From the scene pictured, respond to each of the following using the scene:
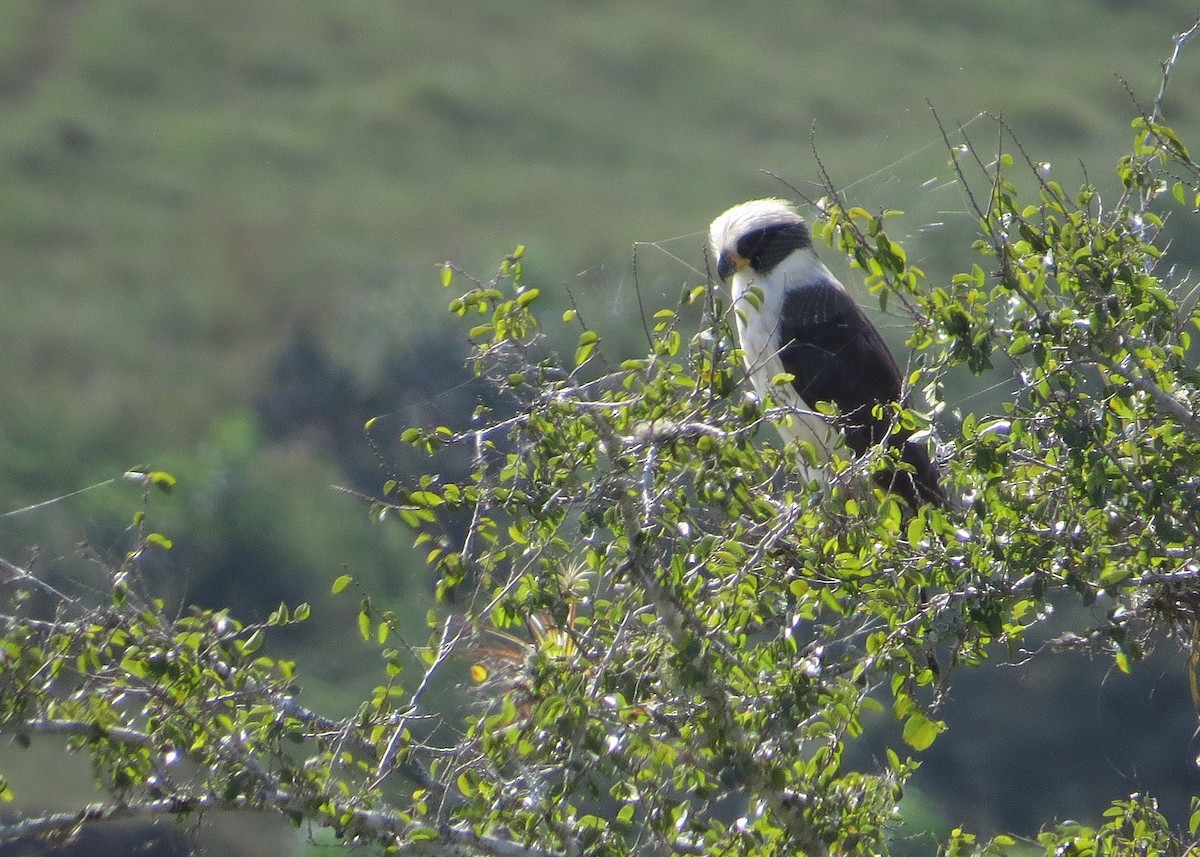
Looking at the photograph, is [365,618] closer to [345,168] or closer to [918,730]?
[918,730]

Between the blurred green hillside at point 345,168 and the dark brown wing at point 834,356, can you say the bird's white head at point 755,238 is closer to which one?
the dark brown wing at point 834,356

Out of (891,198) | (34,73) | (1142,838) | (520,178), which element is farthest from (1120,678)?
(34,73)

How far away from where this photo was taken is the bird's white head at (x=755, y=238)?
4.91 metres

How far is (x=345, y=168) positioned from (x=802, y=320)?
39.5 feet

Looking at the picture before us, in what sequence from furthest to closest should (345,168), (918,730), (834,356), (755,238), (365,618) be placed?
(345,168) → (755,238) → (834,356) → (365,618) → (918,730)

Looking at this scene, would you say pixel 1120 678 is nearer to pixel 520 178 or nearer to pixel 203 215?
pixel 520 178

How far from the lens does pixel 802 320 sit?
189 inches

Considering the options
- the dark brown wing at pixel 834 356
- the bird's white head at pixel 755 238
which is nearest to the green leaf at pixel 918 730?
the dark brown wing at pixel 834 356

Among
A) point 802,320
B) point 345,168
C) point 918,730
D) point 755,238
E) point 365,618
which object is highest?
point 345,168

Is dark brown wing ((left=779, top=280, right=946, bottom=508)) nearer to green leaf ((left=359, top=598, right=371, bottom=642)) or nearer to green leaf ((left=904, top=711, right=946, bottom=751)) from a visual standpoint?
green leaf ((left=904, top=711, right=946, bottom=751))

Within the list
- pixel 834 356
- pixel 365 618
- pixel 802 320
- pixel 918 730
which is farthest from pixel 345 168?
pixel 918 730

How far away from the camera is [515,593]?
2.37 meters

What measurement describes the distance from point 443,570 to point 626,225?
1056cm

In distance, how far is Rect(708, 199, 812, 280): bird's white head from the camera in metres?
4.91
